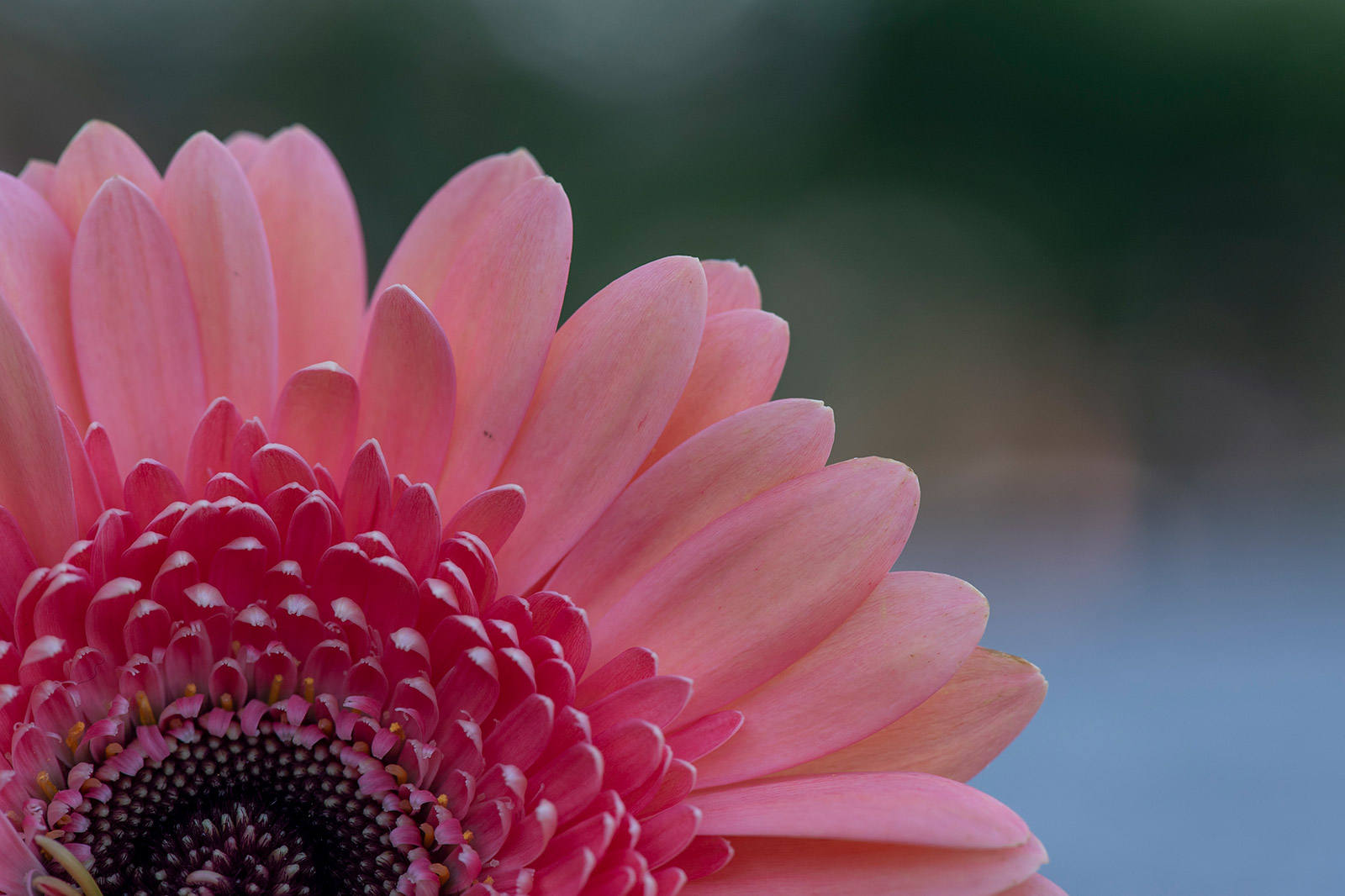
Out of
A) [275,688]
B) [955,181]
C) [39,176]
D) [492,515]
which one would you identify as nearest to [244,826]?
[275,688]

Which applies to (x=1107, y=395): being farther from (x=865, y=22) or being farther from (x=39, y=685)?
(x=39, y=685)

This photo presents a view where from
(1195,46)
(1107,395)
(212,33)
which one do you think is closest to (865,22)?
(1195,46)

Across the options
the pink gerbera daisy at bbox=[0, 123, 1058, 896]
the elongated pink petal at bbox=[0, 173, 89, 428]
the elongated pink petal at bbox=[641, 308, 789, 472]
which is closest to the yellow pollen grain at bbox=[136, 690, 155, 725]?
the pink gerbera daisy at bbox=[0, 123, 1058, 896]

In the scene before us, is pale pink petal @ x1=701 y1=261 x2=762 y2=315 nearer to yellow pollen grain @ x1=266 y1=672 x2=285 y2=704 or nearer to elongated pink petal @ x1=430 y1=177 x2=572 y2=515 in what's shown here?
elongated pink petal @ x1=430 y1=177 x2=572 y2=515

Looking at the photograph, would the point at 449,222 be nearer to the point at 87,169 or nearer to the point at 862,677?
the point at 87,169

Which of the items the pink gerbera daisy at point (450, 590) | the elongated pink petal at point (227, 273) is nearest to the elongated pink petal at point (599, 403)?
the pink gerbera daisy at point (450, 590)

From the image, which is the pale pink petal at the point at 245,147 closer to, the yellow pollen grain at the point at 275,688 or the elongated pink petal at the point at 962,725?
the yellow pollen grain at the point at 275,688
